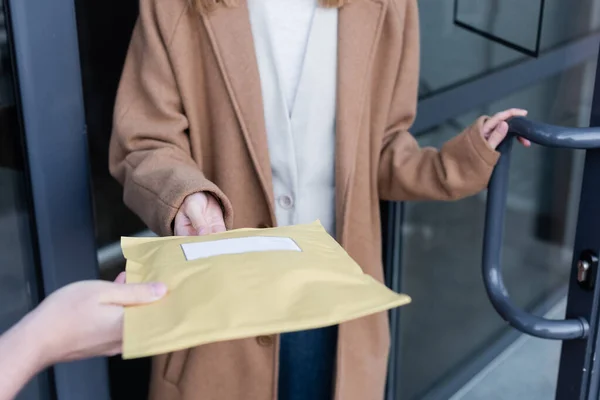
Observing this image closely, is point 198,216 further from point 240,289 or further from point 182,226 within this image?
point 240,289

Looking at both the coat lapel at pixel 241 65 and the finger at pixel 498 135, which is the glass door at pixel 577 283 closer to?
the finger at pixel 498 135

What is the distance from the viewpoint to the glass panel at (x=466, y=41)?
5.66ft

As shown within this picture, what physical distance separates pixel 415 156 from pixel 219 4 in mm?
440

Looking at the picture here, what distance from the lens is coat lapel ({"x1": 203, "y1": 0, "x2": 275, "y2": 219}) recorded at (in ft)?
3.70

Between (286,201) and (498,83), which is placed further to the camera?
(498,83)

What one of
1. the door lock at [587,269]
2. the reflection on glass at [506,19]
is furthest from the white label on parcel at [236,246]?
the reflection on glass at [506,19]

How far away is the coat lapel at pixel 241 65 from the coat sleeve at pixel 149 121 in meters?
0.07

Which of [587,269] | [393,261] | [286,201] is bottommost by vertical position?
[393,261]

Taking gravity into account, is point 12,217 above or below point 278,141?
below

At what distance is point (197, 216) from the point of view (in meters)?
0.99

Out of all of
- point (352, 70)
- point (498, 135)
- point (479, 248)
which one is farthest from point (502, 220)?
point (479, 248)

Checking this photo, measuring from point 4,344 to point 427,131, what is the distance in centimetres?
122

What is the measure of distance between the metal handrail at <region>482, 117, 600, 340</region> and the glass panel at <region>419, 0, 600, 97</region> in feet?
1.74

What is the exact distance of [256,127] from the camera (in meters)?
1.16
